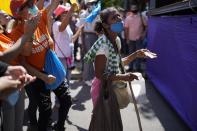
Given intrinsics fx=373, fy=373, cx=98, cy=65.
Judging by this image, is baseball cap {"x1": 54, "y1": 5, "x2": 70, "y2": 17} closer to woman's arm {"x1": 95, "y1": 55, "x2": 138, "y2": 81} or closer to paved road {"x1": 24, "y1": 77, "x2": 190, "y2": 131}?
paved road {"x1": 24, "y1": 77, "x2": 190, "y2": 131}

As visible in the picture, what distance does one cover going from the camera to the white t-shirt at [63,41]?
18.6 feet

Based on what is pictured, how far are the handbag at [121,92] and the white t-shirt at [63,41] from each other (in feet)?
7.38

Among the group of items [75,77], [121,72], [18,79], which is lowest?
[75,77]

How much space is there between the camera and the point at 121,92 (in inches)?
142

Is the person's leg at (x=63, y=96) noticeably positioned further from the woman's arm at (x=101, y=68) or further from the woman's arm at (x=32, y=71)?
the woman's arm at (x=101, y=68)

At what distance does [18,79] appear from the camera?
210 cm

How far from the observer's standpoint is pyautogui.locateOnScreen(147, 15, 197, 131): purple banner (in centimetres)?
489

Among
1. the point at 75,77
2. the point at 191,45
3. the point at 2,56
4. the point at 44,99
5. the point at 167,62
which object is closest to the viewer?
the point at 2,56

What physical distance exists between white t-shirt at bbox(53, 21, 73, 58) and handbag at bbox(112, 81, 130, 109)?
2.25 meters

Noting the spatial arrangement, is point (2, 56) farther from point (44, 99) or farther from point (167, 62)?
point (167, 62)

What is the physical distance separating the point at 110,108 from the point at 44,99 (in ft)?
2.85

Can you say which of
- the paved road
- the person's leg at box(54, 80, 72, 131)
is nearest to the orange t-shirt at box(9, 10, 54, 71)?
the person's leg at box(54, 80, 72, 131)

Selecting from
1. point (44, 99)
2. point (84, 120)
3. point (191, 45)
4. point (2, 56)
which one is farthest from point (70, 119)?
point (2, 56)

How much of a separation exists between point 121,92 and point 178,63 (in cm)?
231
